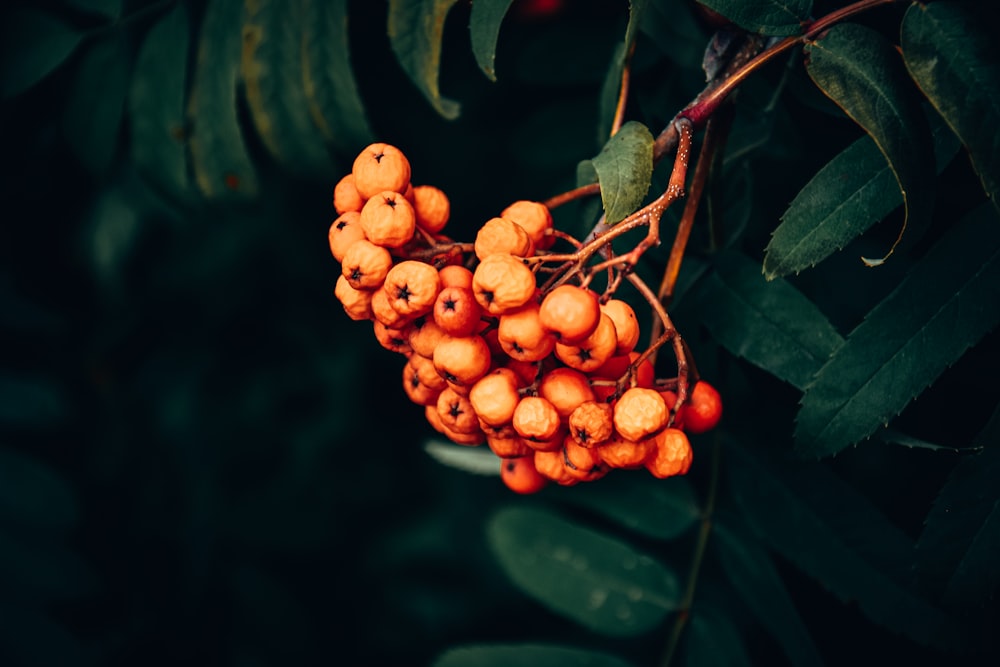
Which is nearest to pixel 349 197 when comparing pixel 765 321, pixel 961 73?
pixel 765 321

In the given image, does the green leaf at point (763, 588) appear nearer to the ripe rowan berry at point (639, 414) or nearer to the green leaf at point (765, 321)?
the green leaf at point (765, 321)

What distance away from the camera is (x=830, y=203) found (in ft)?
3.43

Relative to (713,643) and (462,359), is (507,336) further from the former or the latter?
(713,643)

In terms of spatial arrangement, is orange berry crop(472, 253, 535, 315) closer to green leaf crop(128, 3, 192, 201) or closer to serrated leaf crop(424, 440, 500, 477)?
serrated leaf crop(424, 440, 500, 477)

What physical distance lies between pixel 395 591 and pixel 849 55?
8.68 ft

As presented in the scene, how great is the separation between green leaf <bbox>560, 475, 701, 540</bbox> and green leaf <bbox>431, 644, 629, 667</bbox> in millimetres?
271

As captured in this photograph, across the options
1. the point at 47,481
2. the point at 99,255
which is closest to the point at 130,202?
the point at 99,255

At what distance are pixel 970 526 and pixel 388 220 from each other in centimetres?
94

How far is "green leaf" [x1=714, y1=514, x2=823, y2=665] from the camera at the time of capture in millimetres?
1403

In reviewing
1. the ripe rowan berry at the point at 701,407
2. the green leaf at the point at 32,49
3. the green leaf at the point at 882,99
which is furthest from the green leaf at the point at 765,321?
the green leaf at the point at 32,49

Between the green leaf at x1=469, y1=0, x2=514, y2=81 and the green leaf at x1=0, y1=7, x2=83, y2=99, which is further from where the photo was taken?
the green leaf at x1=0, y1=7, x2=83, y2=99

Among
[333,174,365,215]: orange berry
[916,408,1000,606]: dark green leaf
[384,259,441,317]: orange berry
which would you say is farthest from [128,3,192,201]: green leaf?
[916,408,1000,606]: dark green leaf

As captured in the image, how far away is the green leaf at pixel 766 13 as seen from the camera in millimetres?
994

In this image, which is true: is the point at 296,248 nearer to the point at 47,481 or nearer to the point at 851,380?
the point at 47,481
